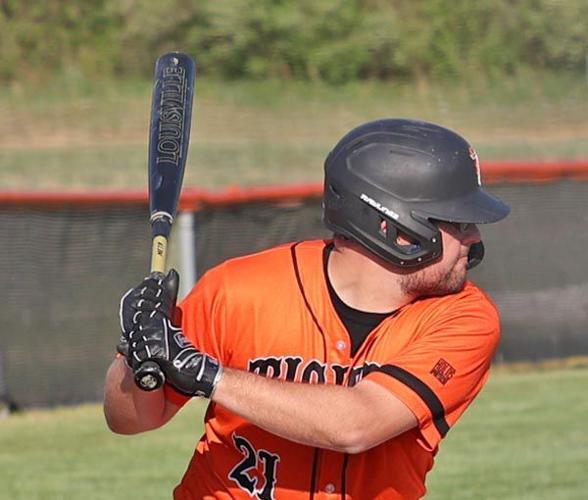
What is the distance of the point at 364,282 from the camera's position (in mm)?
3863

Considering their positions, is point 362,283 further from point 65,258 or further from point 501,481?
point 65,258

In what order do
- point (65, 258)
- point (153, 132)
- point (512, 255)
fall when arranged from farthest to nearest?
1. point (512, 255)
2. point (65, 258)
3. point (153, 132)

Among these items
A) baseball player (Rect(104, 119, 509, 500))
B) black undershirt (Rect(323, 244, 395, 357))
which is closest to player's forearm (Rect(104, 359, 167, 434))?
baseball player (Rect(104, 119, 509, 500))

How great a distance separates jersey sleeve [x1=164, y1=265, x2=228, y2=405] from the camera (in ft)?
12.7

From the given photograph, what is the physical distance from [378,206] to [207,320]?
1.89ft

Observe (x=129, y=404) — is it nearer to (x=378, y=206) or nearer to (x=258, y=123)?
(x=378, y=206)

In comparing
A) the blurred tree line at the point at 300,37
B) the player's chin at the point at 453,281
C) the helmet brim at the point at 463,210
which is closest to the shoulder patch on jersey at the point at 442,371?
the player's chin at the point at 453,281

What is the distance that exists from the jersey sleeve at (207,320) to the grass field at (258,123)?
50.2 feet

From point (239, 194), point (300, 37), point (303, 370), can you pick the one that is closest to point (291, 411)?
point (303, 370)

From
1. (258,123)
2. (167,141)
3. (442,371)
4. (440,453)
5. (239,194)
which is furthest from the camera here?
(258,123)

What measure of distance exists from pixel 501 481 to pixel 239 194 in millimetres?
3717

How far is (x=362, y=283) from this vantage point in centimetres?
387

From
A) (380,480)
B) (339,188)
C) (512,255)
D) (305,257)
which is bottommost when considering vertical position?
(512,255)

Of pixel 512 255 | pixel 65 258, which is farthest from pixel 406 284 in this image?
pixel 512 255
